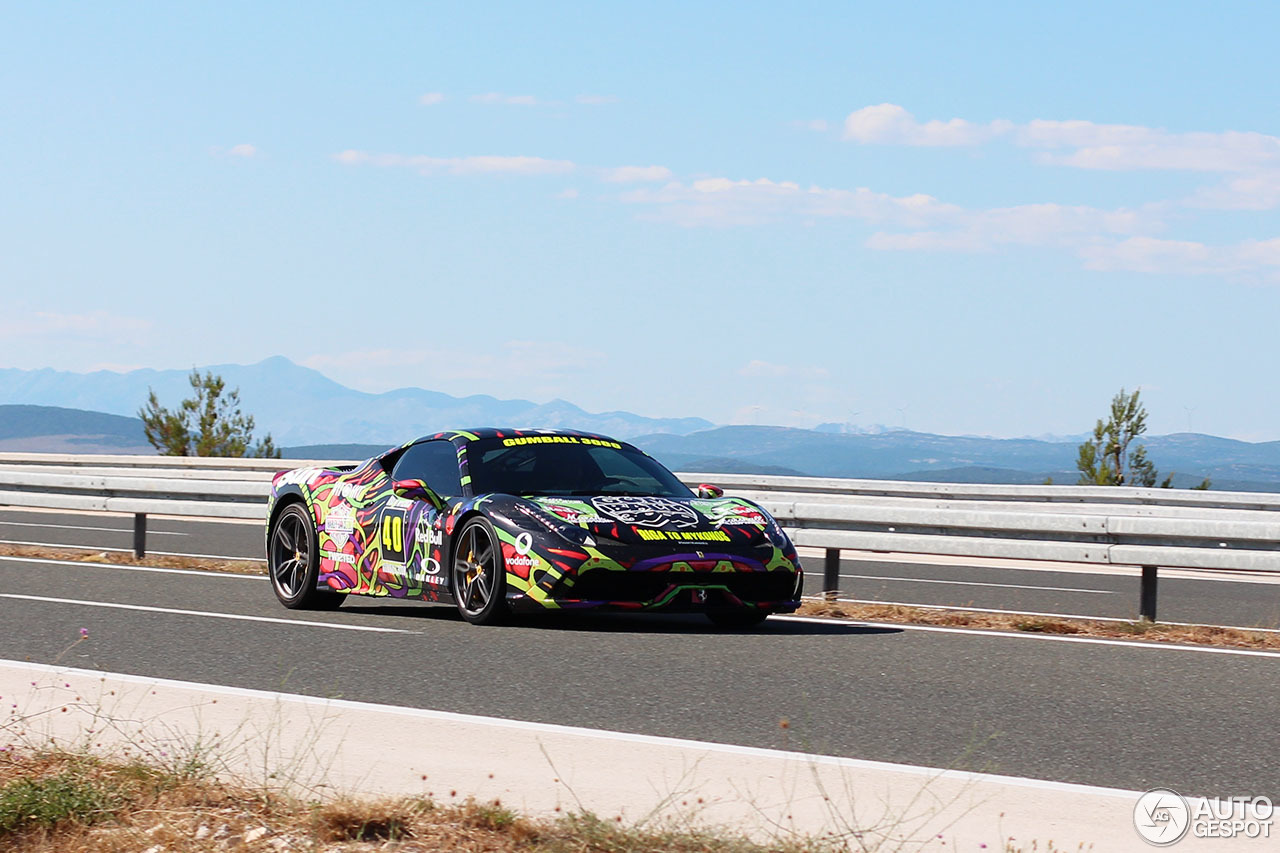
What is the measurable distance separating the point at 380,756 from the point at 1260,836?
2.92 metres

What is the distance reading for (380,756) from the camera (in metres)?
5.59

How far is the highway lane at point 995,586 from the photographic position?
1355cm

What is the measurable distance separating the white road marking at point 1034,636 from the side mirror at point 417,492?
257cm

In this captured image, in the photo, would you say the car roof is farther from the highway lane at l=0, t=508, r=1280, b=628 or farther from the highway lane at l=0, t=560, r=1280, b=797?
the highway lane at l=0, t=508, r=1280, b=628

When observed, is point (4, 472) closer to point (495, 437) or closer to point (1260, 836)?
point (495, 437)

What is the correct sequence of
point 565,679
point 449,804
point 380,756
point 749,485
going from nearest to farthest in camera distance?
point 449,804 → point 380,756 → point 565,679 → point 749,485

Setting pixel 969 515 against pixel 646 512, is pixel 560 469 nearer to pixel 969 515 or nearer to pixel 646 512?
pixel 646 512

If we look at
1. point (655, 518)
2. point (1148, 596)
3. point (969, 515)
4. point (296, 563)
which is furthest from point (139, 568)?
point (1148, 596)

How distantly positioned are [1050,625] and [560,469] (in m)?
3.56

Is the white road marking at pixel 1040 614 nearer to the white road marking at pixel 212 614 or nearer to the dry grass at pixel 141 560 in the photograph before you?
the white road marking at pixel 212 614

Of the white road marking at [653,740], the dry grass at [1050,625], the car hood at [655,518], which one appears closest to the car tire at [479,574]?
the car hood at [655,518]

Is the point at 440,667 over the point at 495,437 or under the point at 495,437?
under

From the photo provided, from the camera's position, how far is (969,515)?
12328 millimetres

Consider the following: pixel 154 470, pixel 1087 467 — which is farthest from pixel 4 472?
pixel 1087 467
